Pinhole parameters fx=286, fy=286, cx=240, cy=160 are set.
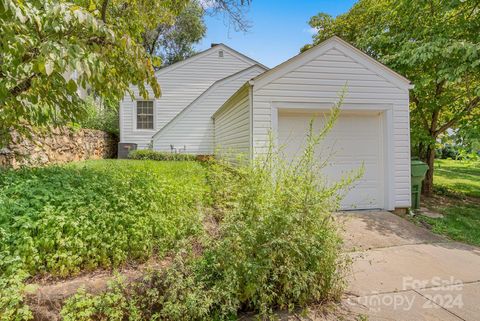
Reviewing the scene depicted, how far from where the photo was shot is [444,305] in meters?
2.80

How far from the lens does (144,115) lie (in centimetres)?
1312

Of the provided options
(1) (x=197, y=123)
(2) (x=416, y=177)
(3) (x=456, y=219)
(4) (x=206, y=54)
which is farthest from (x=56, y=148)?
(3) (x=456, y=219)

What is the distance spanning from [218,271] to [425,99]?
7935 mm

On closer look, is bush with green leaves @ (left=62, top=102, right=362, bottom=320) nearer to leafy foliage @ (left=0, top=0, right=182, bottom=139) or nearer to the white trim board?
leafy foliage @ (left=0, top=0, right=182, bottom=139)

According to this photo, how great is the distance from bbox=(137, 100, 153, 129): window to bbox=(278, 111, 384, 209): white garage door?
8.67 m

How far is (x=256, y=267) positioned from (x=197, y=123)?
1020 cm

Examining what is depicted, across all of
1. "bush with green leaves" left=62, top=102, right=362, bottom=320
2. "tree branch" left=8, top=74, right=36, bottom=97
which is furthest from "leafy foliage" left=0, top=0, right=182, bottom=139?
"bush with green leaves" left=62, top=102, right=362, bottom=320

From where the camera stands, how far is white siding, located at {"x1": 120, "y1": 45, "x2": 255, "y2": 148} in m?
12.8

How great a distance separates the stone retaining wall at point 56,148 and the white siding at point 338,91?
3678 mm

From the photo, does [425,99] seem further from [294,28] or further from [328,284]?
[328,284]

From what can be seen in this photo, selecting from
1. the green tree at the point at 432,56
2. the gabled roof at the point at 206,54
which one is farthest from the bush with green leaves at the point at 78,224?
the gabled roof at the point at 206,54

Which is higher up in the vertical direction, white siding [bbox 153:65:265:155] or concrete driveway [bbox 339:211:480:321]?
white siding [bbox 153:65:265:155]

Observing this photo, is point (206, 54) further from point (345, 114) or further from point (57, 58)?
point (57, 58)

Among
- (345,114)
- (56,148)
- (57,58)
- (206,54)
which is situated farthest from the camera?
(206,54)
